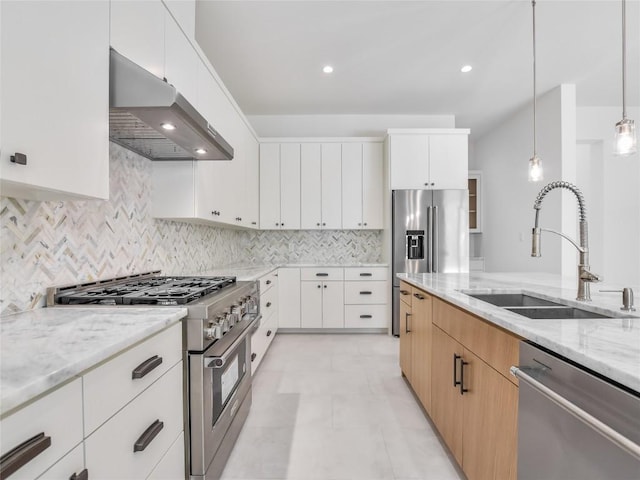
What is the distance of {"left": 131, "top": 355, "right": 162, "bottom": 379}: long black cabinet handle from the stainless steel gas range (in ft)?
0.73

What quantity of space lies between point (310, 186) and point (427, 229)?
1555 millimetres

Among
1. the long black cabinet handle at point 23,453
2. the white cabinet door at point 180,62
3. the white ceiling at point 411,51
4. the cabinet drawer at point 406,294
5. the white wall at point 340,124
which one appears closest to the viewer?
the long black cabinet handle at point 23,453

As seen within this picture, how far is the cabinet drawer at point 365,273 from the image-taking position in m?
3.81

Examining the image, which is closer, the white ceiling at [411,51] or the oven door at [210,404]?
the oven door at [210,404]

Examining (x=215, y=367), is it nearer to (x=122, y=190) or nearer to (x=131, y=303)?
(x=131, y=303)

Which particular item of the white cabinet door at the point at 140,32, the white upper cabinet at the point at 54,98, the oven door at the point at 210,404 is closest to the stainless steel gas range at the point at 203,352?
the oven door at the point at 210,404

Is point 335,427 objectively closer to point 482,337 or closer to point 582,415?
point 482,337

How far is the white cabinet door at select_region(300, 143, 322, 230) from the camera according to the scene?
4.03 m

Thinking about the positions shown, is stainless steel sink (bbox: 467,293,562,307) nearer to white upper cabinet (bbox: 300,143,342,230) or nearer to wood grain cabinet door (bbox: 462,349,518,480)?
wood grain cabinet door (bbox: 462,349,518,480)

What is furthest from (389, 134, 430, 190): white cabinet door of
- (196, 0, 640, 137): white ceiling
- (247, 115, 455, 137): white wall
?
(247, 115, 455, 137): white wall

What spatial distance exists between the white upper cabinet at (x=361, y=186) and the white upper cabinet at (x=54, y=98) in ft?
10.1

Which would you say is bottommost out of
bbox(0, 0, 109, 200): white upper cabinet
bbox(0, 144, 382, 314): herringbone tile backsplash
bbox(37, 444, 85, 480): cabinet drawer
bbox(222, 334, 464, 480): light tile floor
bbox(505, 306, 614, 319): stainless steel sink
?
bbox(222, 334, 464, 480): light tile floor

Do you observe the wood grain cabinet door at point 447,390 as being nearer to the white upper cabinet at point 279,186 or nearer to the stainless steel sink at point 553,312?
the stainless steel sink at point 553,312

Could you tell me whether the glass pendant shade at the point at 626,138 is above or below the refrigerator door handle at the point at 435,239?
above
